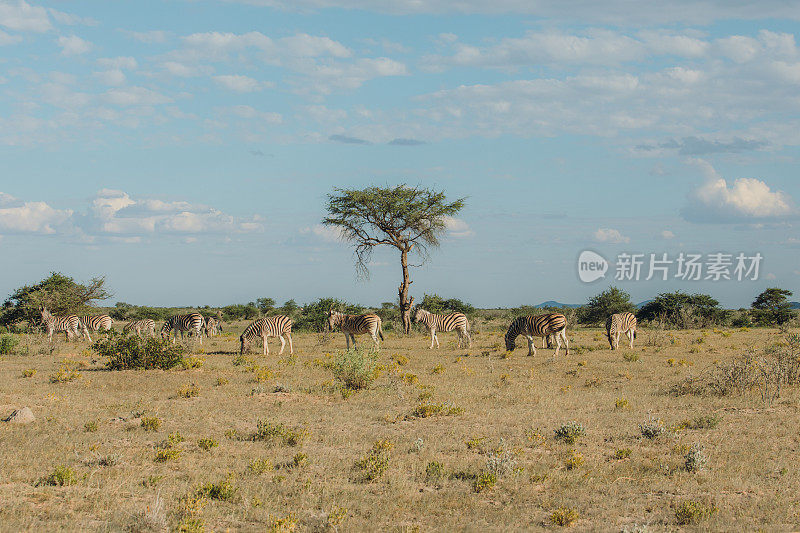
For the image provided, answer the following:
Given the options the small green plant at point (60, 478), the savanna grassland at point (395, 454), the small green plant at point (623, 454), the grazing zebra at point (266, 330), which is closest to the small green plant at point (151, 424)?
the savanna grassland at point (395, 454)

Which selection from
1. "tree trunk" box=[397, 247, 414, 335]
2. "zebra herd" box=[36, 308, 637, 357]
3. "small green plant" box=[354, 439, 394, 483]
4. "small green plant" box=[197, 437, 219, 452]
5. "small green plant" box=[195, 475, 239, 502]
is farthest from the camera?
"tree trunk" box=[397, 247, 414, 335]

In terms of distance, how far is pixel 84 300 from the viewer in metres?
42.1

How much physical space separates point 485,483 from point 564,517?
139cm

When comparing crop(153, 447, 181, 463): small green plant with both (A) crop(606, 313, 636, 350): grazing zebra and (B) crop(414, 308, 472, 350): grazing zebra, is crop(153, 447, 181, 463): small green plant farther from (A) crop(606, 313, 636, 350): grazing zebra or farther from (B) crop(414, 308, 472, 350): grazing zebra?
(A) crop(606, 313, 636, 350): grazing zebra

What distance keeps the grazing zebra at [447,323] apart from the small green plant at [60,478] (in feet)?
68.2

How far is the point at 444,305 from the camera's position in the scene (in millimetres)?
54438

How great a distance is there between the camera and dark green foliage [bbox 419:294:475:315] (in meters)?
47.9

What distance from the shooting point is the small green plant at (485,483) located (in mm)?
8523

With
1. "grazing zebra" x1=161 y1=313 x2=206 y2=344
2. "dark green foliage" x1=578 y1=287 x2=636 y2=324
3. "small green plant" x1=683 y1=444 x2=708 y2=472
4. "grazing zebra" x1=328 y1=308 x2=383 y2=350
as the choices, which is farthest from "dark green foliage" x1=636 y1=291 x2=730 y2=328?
"small green plant" x1=683 y1=444 x2=708 y2=472

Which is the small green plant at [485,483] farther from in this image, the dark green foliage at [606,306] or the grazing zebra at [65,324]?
the dark green foliage at [606,306]

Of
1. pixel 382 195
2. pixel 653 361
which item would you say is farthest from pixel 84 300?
pixel 653 361

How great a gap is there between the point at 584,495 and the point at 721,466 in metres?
2.56

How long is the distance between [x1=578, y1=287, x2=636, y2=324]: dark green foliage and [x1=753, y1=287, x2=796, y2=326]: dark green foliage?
9337 millimetres

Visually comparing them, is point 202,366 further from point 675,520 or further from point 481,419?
point 675,520
